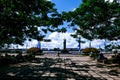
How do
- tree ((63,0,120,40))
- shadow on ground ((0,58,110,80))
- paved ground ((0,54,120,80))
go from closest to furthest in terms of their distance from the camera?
shadow on ground ((0,58,110,80)) → paved ground ((0,54,120,80)) → tree ((63,0,120,40))

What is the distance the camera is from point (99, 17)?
2305 cm

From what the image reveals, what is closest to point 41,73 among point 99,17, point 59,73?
point 59,73

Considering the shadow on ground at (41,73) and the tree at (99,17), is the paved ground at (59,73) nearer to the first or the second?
the shadow on ground at (41,73)

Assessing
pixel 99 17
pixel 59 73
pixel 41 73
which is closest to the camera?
pixel 41 73

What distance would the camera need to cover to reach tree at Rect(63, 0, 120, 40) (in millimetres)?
22489

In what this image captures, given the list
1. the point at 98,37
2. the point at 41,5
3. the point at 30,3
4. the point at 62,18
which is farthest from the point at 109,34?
the point at 30,3

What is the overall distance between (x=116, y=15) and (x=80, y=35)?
7.26 meters

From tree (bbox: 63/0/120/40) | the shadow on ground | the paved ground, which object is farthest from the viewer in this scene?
tree (bbox: 63/0/120/40)

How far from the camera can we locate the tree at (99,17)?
22489 millimetres

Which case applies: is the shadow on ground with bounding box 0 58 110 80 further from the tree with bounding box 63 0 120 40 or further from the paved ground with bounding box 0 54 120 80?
the tree with bounding box 63 0 120 40

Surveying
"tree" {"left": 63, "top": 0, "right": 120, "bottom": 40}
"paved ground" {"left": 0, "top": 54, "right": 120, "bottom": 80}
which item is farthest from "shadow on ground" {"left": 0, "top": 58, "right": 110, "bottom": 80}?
"tree" {"left": 63, "top": 0, "right": 120, "bottom": 40}

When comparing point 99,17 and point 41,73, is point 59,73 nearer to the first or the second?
point 41,73

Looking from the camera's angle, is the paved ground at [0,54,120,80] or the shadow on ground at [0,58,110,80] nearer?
the shadow on ground at [0,58,110,80]

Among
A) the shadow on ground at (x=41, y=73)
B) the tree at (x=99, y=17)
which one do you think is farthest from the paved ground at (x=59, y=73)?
the tree at (x=99, y=17)
